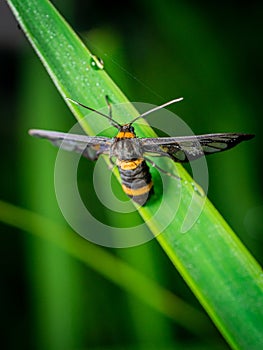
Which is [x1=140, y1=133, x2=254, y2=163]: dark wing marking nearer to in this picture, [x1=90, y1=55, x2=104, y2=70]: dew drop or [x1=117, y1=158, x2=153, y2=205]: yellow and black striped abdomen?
[x1=117, y1=158, x2=153, y2=205]: yellow and black striped abdomen

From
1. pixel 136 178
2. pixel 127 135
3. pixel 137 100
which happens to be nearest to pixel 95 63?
pixel 127 135

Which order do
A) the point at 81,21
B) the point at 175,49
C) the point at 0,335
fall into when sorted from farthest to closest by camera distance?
the point at 81,21
the point at 175,49
the point at 0,335

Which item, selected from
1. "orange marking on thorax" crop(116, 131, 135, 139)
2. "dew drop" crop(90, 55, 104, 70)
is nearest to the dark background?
"dew drop" crop(90, 55, 104, 70)

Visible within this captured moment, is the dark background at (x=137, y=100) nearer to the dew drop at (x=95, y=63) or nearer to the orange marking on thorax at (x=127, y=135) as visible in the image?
the dew drop at (x=95, y=63)

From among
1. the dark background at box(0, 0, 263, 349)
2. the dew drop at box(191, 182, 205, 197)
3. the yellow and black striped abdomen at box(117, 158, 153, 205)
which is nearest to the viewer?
the dew drop at box(191, 182, 205, 197)

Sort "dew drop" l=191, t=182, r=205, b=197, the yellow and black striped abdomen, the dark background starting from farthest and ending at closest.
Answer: the dark background < the yellow and black striped abdomen < "dew drop" l=191, t=182, r=205, b=197

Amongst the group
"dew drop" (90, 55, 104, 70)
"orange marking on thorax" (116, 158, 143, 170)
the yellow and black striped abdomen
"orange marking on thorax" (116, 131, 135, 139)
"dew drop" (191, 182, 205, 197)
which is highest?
"dew drop" (90, 55, 104, 70)

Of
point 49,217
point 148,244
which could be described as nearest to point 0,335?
point 49,217

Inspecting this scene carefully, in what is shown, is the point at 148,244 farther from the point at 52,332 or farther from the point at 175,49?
the point at 175,49
